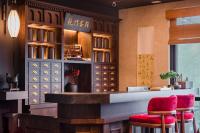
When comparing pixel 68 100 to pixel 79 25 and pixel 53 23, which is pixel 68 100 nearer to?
pixel 53 23

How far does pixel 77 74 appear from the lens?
8039mm

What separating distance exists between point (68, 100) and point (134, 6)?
521 cm

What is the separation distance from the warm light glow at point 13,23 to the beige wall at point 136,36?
3.63 metres

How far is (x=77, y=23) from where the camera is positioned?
7.74m

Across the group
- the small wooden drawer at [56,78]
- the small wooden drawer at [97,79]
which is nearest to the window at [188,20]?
the small wooden drawer at [97,79]

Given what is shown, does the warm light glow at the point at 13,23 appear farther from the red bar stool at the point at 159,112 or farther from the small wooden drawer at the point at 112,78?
the small wooden drawer at the point at 112,78

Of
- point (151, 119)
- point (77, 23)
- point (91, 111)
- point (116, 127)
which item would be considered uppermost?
point (77, 23)

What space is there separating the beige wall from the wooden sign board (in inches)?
54.4

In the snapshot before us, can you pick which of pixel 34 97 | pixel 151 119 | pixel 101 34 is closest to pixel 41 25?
pixel 34 97

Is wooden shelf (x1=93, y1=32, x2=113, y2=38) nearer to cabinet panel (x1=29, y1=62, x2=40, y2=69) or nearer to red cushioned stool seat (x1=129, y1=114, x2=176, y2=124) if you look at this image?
cabinet panel (x1=29, y1=62, x2=40, y2=69)

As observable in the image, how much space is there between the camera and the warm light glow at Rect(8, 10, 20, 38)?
6.12 metres

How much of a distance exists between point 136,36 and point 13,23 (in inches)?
147

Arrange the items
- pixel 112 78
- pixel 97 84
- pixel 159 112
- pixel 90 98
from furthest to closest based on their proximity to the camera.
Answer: pixel 112 78
pixel 97 84
pixel 159 112
pixel 90 98

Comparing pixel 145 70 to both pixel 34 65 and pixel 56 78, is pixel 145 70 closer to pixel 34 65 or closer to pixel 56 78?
pixel 56 78
